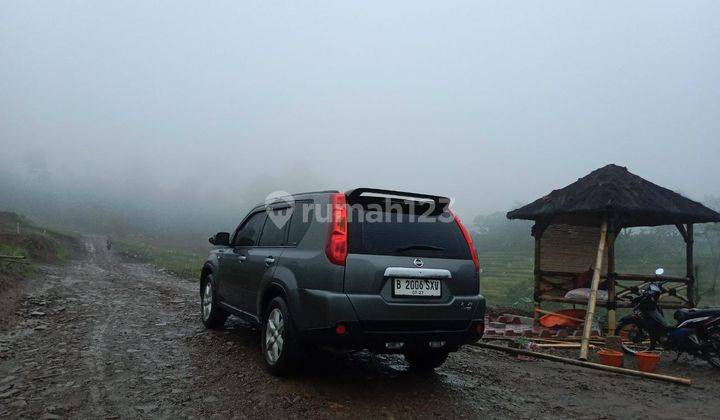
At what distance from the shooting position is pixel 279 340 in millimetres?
4539

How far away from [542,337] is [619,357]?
6.31 ft

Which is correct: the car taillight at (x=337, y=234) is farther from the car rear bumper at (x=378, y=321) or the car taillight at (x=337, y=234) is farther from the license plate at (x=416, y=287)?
the license plate at (x=416, y=287)

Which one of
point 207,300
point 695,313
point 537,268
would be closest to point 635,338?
point 695,313

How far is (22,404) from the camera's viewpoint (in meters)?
3.81

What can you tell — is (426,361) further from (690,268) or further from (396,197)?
(690,268)

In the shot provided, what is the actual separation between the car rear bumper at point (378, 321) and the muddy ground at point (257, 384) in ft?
1.85

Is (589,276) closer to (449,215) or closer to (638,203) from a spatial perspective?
(638,203)

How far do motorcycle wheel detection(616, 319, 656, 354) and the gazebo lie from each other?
545 millimetres

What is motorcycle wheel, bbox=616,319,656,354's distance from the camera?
7.46 metres

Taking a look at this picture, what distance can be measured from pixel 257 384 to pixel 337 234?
1.67 meters

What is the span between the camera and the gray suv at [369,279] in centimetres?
398

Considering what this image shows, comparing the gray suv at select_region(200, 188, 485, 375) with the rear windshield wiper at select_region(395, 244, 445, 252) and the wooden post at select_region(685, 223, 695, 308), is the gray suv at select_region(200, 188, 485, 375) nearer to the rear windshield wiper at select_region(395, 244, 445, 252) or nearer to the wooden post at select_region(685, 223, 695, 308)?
the rear windshield wiper at select_region(395, 244, 445, 252)

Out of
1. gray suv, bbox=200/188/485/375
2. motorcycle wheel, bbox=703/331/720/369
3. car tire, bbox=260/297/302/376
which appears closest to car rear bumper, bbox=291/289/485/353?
gray suv, bbox=200/188/485/375

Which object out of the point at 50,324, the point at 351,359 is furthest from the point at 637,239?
the point at 50,324
